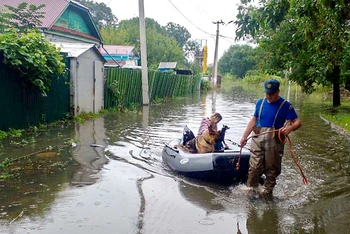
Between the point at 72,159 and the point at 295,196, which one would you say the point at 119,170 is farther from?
the point at 295,196

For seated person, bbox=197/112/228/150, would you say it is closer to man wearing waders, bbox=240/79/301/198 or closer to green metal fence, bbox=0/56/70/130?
man wearing waders, bbox=240/79/301/198

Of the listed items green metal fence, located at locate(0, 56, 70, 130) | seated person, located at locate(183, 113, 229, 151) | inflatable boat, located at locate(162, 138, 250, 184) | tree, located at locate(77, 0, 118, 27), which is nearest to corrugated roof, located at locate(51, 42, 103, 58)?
green metal fence, located at locate(0, 56, 70, 130)

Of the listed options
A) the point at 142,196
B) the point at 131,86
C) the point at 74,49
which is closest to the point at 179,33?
the point at 131,86

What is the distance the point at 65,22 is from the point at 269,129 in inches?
812

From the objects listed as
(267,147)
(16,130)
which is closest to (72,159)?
(16,130)

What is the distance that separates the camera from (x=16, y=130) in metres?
10.8

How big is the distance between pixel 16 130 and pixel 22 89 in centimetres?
115

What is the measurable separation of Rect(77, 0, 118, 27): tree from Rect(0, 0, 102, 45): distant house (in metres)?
42.7

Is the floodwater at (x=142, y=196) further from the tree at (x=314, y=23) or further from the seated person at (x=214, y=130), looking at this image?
the tree at (x=314, y=23)

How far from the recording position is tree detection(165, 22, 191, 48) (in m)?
88.4

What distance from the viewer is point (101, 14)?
235 feet

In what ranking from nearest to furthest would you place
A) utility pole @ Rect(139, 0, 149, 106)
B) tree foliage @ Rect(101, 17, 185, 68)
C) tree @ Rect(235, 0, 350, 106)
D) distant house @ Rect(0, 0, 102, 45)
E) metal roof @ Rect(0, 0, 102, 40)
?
tree @ Rect(235, 0, 350, 106), utility pole @ Rect(139, 0, 149, 106), metal roof @ Rect(0, 0, 102, 40), distant house @ Rect(0, 0, 102, 45), tree foliage @ Rect(101, 17, 185, 68)

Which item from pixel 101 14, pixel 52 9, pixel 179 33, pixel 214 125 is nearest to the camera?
pixel 214 125

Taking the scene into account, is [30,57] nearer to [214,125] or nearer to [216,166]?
[214,125]
